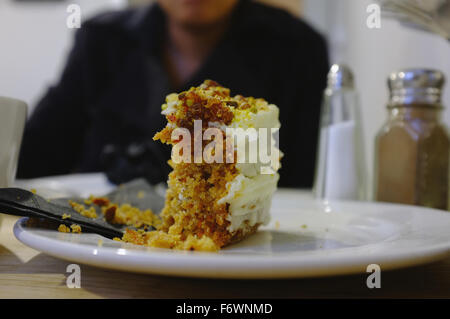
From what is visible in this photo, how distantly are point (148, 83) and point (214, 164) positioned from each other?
153cm

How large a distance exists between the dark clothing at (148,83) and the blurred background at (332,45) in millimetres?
295

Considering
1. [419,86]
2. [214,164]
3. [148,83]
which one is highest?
[148,83]

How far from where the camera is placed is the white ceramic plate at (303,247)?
1.28 ft

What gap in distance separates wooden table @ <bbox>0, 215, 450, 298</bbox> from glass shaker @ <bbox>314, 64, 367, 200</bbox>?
1.82ft

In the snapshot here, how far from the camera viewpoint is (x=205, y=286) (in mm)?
463

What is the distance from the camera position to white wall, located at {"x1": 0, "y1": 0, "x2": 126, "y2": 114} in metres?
3.33

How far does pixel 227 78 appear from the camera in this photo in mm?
2047

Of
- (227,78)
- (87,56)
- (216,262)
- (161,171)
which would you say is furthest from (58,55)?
(216,262)

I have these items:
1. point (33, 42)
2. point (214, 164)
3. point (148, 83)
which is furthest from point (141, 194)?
point (33, 42)

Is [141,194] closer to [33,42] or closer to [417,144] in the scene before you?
[417,144]

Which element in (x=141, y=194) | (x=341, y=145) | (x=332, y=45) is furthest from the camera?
(x=332, y=45)

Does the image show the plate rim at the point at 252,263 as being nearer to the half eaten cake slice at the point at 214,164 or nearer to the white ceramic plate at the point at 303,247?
the white ceramic plate at the point at 303,247

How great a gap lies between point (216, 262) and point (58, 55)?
3.52 meters

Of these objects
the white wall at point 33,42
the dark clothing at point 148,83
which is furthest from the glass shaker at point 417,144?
the white wall at point 33,42
